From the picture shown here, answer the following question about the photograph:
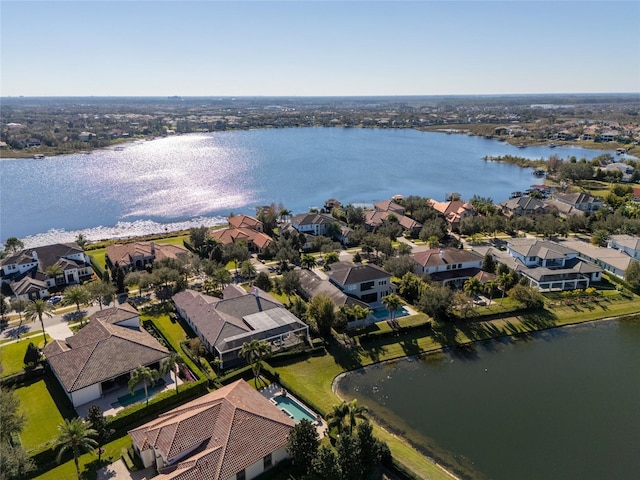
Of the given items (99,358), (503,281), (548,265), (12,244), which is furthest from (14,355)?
(548,265)

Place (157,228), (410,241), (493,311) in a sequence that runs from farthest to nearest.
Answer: (157,228) < (410,241) < (493,311)

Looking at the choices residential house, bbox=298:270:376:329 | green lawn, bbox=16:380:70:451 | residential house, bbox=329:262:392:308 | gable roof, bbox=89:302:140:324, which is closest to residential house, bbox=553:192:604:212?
residential house, bbox=329:262:392:308

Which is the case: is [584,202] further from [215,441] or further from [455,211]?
[215,441]

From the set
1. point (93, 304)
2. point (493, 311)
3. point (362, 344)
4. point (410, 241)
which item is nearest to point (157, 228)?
point (93, 304)

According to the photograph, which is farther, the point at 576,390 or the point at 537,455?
the point at 576,390

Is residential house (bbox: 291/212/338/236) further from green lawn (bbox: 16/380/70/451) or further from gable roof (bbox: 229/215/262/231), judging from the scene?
green lawn (bbox: 16/380/70/451)

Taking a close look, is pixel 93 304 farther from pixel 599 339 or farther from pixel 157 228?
pixel 599 339
